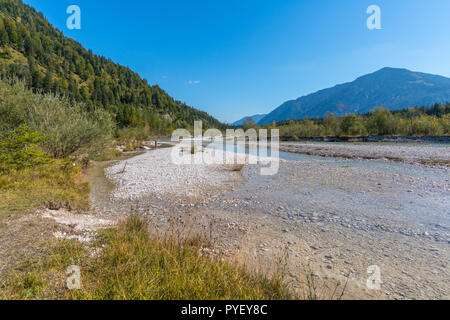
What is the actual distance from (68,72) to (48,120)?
158 metres

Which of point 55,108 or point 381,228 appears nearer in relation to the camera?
point 381,228

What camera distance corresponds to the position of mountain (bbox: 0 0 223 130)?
295ft

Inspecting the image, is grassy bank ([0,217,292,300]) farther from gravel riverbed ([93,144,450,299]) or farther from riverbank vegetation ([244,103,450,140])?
riverbank vegetation ([244,103,450,140])

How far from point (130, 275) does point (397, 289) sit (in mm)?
5344

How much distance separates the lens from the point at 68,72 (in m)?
126

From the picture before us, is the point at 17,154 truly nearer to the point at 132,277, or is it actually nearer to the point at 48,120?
the point at 48,120

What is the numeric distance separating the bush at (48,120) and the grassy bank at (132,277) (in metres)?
11.4

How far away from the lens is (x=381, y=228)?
21.8 ft

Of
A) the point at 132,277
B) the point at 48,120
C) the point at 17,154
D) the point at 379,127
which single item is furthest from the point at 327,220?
the point at 379,127

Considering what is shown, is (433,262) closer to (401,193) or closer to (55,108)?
(401,193)

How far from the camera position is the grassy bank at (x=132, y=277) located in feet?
9.10

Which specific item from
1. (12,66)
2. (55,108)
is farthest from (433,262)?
(12,66)

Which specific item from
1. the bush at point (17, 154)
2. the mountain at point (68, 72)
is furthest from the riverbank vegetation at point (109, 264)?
the mountain at point (68, 72)

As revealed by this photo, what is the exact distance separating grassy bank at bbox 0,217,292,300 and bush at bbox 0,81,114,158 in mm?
11433
